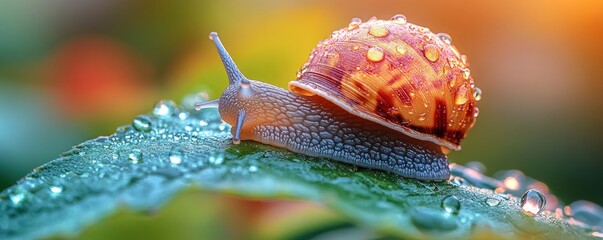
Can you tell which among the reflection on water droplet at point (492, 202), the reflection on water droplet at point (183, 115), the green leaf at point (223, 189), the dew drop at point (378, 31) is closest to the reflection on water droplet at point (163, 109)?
the reflection on water droplet at point (183, 115)

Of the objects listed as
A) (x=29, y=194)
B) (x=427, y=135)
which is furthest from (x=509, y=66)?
(x=29, y=194)

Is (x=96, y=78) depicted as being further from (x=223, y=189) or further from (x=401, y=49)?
(x=223, y=189)

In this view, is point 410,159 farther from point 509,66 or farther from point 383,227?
point 509,66

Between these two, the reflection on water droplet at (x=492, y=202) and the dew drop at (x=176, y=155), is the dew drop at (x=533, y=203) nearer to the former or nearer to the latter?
the reflection on water droplet at (x=492, y=202)

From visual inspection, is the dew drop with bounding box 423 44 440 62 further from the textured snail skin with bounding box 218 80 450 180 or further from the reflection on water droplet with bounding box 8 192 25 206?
the reflection on water droplet with bounding box 8 192 25 206

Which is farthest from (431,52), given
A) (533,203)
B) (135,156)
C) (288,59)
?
(288,59)

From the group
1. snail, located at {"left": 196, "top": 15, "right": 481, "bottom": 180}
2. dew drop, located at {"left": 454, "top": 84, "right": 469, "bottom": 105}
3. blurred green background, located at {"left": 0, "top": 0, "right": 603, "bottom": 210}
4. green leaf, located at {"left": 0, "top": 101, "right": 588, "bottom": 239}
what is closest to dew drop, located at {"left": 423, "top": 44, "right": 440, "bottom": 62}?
snail, located at {"left": 196, "top": 15, "right": 481, "bottom": 180}
